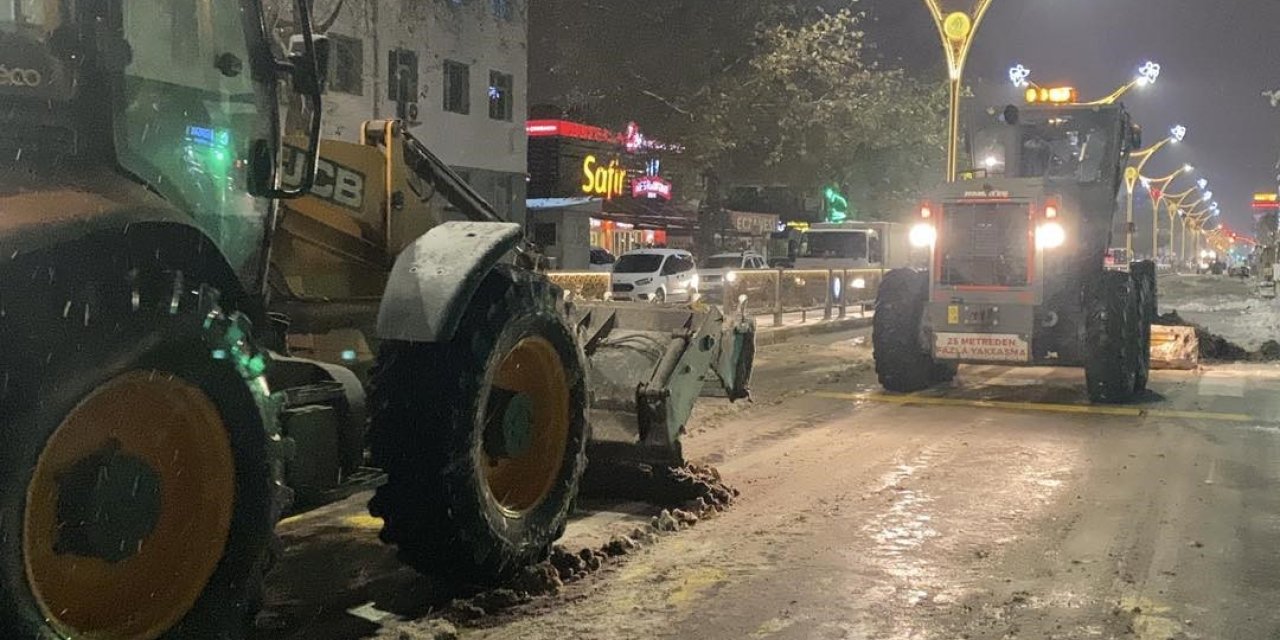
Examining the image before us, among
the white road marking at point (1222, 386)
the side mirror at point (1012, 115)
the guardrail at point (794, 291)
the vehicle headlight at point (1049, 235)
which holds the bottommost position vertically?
the white road marking at point (1222, 386)

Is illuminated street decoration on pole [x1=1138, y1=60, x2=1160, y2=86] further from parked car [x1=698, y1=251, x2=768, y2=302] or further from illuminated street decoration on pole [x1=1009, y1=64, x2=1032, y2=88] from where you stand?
parked car [x1=698, y1=251, x2=768, y2=302]

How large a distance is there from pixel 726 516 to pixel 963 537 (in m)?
1.40

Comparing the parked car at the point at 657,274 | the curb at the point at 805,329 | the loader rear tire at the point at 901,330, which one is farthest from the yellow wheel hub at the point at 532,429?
the parked car at the point at 657,274

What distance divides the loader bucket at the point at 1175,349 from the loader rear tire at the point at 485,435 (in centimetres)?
1229

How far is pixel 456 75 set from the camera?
107 feet

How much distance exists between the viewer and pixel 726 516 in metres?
7.07

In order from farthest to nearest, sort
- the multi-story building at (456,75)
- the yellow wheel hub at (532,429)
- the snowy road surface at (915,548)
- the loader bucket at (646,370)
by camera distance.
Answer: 1. the multi-story building at (456,75)
2. the loader bucket at (646,370)
3. the yellow wheel hub at (532,429)
4. the snowy road surface at (915,548)

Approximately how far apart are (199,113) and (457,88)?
29.4 metres

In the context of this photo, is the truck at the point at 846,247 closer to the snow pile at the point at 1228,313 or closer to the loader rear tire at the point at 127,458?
the snow pile at the point at 1228,313

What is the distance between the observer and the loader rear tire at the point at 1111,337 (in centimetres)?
1208

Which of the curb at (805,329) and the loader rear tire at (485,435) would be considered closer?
the loader rear tire at (485,435)

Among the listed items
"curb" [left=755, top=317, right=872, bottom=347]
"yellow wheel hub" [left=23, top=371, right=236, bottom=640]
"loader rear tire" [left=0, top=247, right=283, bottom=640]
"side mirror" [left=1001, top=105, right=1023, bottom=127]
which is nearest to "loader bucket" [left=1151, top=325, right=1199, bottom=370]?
"side mirror" [left=1001, top=105, right=1023, bottom=127]

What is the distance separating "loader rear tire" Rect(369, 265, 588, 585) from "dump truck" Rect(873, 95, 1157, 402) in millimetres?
7848

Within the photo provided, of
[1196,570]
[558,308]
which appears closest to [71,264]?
[558,308]
